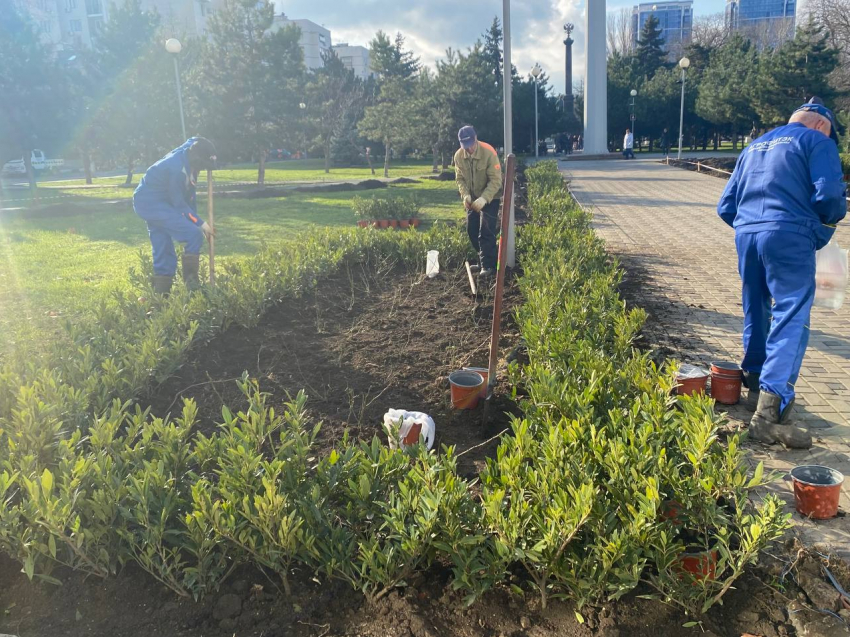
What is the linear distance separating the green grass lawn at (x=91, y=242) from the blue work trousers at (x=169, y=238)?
78cm

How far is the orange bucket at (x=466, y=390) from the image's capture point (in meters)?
4.17

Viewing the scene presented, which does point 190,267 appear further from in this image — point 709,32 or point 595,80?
point 709,32

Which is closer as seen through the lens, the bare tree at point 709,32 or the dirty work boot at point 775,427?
the dirty work boot at point 775,427

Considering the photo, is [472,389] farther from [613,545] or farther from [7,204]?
[7,204]

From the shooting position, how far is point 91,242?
12.3 m

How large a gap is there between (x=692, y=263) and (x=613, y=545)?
7.67 m

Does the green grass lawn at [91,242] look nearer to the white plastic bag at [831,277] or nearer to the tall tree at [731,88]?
the white plastic bag at [831,277]

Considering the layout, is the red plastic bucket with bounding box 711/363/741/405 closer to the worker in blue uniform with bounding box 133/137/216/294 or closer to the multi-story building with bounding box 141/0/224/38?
the worker in blue uniform with bounding box 133/137/216/294

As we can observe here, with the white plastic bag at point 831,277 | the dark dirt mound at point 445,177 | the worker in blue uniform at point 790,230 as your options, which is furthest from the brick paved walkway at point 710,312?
the dark dirt mound at point 445,177

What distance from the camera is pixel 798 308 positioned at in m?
3.73

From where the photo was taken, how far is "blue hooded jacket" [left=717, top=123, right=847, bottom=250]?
3670 mm

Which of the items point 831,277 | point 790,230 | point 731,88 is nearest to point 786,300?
point 790,230

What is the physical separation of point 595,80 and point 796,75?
34.8 feet

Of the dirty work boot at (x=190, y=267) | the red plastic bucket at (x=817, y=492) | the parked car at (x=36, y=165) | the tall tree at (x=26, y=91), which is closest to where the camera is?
the red plastic bucket at (x=817, y=492)
